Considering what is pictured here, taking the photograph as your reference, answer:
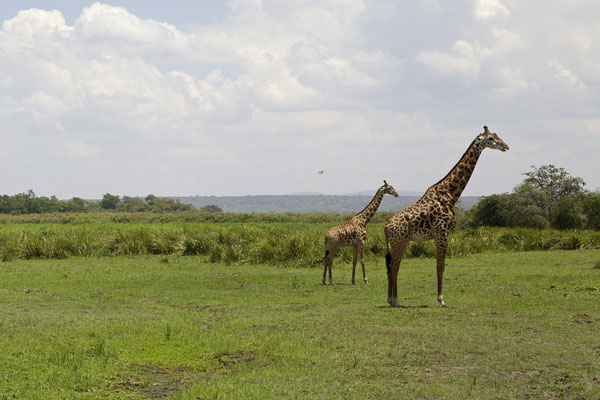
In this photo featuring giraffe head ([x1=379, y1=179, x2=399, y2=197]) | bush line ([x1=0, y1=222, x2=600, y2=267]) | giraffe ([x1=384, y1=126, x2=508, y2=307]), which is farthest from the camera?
bush line ([x1=0, y1=222, x2=600, y2=267])

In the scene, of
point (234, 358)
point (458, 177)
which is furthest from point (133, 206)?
point (234, 358)

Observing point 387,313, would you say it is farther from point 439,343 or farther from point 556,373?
point 556,373

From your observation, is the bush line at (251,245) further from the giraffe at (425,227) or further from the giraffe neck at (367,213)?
the giraffe at (425,227)

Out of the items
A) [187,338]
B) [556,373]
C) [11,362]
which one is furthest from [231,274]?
[556,373]

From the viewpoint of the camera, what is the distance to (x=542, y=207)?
2137 inches

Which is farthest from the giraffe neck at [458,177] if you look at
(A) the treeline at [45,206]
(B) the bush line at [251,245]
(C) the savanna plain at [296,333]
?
(A) the treeline at [45,206]

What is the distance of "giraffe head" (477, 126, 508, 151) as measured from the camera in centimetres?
1497

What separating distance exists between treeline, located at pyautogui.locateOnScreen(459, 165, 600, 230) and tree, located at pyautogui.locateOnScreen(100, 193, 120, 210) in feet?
304

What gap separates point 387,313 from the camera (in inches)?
542

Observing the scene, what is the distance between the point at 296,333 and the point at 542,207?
47.4 meters

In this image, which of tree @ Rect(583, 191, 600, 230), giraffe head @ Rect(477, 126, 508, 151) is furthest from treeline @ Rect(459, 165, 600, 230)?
giraffe head @ Rect(477, 126, 508, 151)

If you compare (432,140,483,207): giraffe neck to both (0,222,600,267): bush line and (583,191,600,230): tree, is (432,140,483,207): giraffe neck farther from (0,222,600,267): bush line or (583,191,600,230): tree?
(583,191,600,230): tree

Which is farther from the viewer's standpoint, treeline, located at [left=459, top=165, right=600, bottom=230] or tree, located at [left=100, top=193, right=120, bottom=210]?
tree, located at [left=100, top=193, right=120, bottom=210]

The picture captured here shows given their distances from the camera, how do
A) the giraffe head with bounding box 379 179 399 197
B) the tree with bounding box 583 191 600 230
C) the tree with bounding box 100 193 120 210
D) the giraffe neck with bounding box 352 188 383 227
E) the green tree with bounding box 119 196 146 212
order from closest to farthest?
the giraffe neck with bounding box 352 188 383 227 → the giraffe head with bounding box 379 179 399 197 → the tree with bounding box 583 191 600 230 → the green tree with bounding box 119 196 146 212 → the tree with bounding box 100 193 120 210
